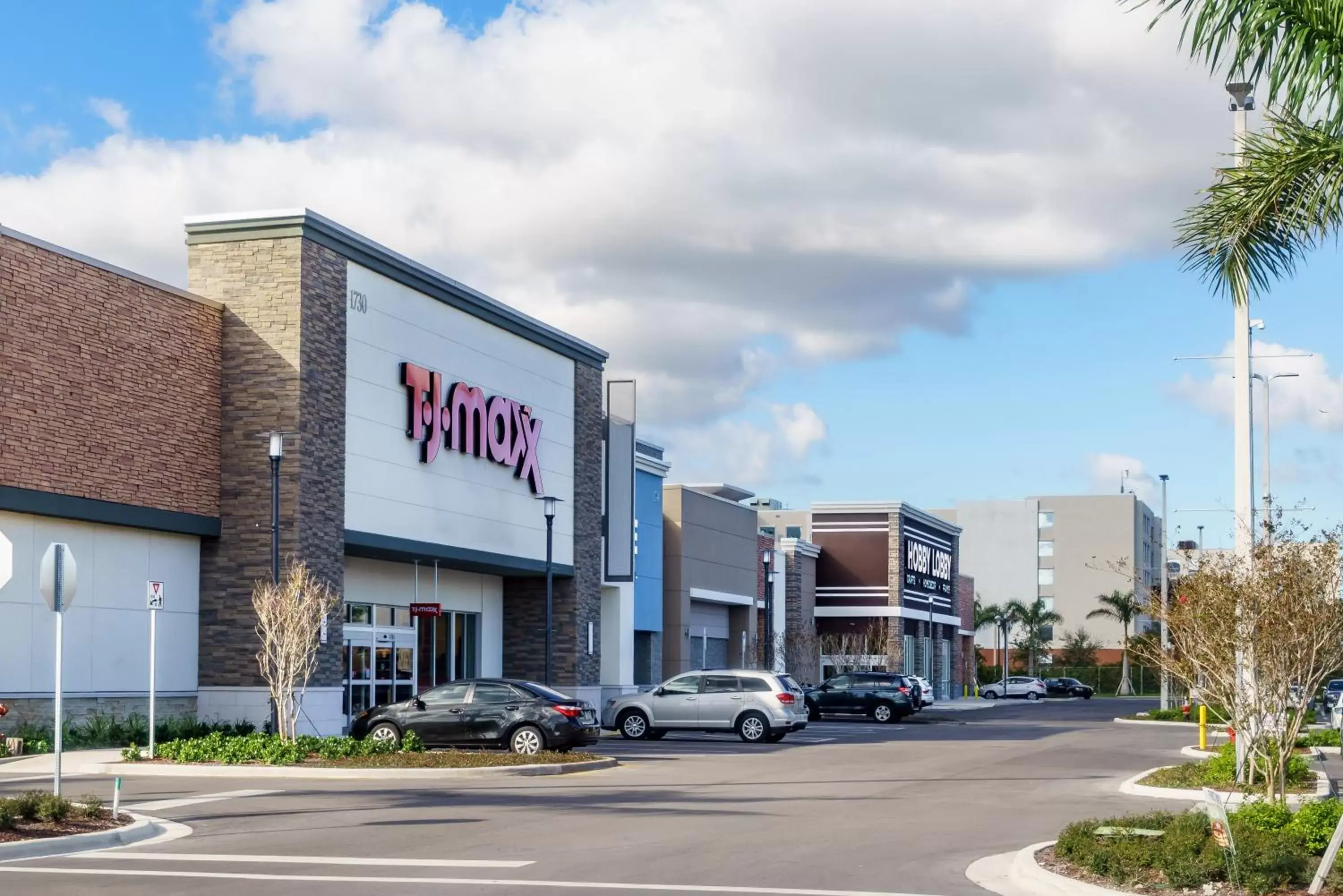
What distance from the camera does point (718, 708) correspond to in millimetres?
36062

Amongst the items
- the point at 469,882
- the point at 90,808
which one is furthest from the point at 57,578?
the point at 469,882

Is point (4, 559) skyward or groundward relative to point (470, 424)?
groundward

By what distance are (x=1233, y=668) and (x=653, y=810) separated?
6.69 metres

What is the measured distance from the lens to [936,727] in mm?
46906

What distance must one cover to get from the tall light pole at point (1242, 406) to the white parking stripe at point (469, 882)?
10.0m

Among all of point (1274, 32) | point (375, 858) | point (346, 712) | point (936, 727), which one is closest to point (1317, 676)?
point (1274, 32)

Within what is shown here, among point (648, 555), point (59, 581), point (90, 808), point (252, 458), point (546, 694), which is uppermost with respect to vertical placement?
point (252, 458)

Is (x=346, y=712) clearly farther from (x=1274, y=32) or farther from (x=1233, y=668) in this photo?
(x=1274, y=32)

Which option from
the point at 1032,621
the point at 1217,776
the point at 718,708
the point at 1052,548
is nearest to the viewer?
the point at 1217,776

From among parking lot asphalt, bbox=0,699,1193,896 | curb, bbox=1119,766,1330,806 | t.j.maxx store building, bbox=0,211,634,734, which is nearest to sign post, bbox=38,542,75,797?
parking lot asphalt, bbox=0,699,1193,896

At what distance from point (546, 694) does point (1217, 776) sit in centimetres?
1147

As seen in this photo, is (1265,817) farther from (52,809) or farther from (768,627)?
(768,627)

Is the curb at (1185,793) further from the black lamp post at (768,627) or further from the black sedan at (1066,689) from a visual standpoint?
the black sedan at (1066,689)


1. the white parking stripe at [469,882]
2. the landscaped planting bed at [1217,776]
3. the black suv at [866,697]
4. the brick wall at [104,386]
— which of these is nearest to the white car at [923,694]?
the black suv at [866,697]
